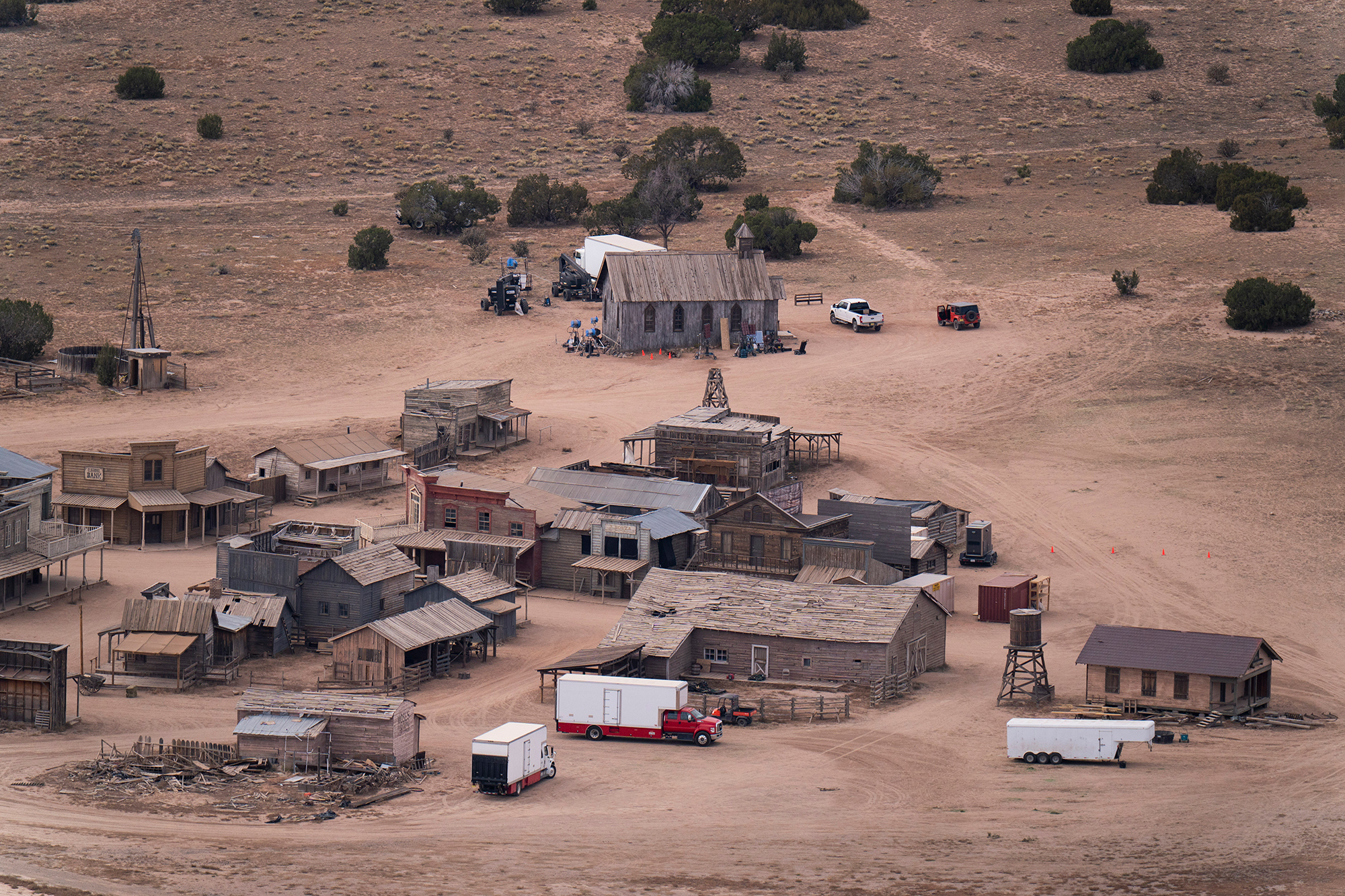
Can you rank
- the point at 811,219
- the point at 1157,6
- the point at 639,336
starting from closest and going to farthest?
the point at 639,336
the point at 811,219
the point at 1157,6

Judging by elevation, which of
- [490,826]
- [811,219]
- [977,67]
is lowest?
[490,826]

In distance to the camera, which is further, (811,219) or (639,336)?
(811,219)

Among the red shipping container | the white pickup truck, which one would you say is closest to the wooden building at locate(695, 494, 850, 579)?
the red shipping container

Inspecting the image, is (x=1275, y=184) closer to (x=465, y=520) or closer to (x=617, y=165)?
(x=617, y=165)

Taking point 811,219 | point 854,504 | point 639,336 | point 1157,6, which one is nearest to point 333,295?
point 639,336

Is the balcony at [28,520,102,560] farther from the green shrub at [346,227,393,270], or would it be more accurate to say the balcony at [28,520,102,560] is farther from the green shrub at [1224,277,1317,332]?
the green shrub at [1224,277,1317,332]

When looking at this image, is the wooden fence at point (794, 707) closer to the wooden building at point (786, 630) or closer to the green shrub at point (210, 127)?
the wooden building at point (786, 630)

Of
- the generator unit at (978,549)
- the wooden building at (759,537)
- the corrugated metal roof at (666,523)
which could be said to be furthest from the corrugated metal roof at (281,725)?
the generator unit at (978,549)
